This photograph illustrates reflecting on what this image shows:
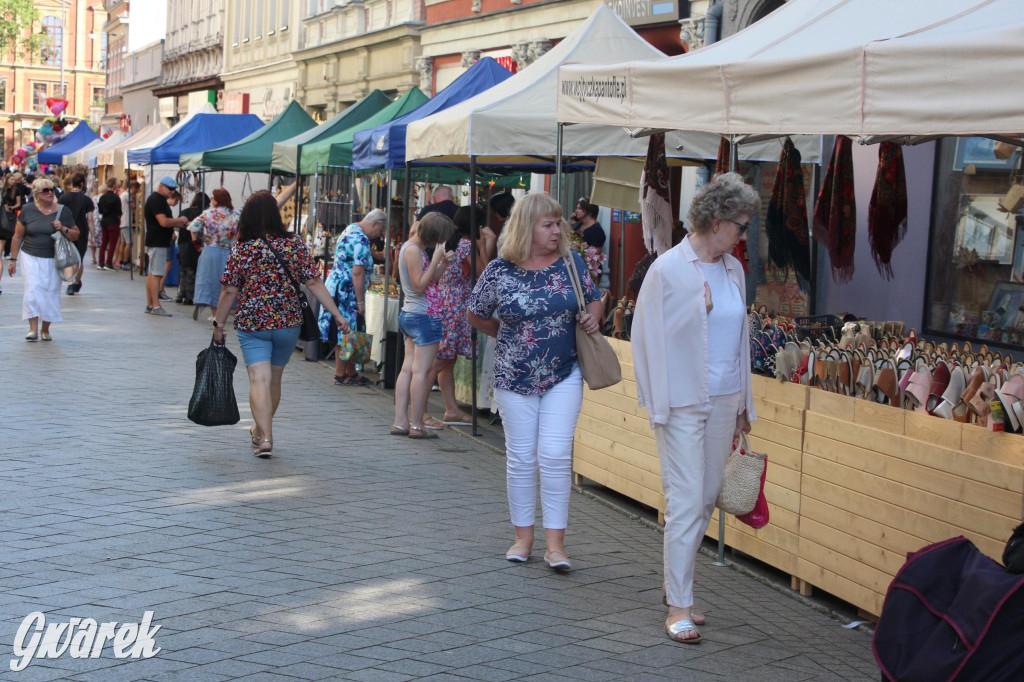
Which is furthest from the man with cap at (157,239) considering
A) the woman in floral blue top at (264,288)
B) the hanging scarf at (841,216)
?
the hanging scarf at (841,216)

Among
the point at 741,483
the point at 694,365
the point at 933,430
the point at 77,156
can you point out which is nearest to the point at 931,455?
the point at 933,430

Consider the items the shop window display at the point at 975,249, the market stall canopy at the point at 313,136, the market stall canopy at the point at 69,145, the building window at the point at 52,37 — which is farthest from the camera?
the building window at the point at 52,37

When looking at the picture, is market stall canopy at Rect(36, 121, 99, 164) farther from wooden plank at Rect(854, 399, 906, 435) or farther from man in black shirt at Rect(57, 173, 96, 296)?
wooden plank at Rect(854, 399, 906, 435)

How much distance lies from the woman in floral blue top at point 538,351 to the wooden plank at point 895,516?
1.16 meters

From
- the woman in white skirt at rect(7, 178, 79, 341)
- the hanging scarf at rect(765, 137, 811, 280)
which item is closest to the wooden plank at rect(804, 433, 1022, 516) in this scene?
the hanging scarf at rect(765, 137, 811, 280)

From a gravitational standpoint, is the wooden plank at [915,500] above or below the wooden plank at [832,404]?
below

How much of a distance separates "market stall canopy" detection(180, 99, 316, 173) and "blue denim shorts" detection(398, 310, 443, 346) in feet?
29.1

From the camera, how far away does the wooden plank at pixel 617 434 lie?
710 cm

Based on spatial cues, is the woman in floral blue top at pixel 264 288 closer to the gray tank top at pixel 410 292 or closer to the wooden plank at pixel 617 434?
the gray tank top at pixel 410 292

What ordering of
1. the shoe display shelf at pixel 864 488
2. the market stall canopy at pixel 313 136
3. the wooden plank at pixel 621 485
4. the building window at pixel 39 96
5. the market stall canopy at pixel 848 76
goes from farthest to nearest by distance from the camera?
the building window at pixel 39 96 → the market stall canopy at pixel 313 136 → the wooden plank at pixel 621 485 → the shoe display shelf at pixel 864 488 → the market stall canopy at pixel 848 76

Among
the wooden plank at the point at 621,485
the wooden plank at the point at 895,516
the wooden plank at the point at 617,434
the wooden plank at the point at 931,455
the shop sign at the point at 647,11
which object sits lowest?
the wooden plank at the point at 621,485

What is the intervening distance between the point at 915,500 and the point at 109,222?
23758 millimetres

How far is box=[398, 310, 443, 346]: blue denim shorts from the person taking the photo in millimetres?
9414

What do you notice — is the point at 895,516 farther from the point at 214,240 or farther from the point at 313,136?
the point at 214,240
